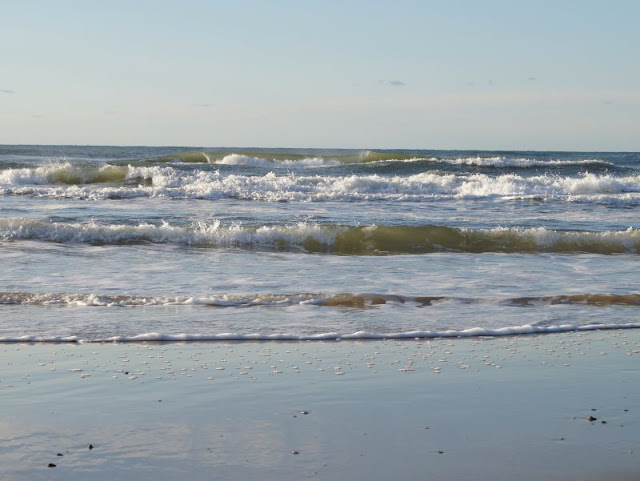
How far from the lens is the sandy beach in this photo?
13.2 feet

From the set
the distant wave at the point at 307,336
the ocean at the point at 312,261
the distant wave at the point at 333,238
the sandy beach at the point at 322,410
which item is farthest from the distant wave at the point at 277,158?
the sandy beach at the point at 322,410

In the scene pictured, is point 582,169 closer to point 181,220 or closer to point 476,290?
point 181,220

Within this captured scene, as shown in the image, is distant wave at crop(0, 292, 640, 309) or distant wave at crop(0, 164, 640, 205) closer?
distant wave at crop(0, 292, 640, 309)

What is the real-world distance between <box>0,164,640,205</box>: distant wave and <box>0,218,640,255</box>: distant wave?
7.49m

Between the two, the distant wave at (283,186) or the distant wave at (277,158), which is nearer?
the distant wave at (283,186)

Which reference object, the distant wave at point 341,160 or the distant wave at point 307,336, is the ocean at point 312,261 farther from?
the distant wave at point 341,160

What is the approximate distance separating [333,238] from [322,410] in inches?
368

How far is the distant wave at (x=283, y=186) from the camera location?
2270 centimetres

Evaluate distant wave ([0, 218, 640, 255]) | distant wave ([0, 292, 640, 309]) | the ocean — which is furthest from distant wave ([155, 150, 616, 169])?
distant wave ([0, 292, 640, 309])

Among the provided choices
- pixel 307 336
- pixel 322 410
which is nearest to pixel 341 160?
pixel 307 336

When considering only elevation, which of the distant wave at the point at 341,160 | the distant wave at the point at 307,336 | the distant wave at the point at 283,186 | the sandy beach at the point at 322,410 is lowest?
the distant wave at the point at 307,336

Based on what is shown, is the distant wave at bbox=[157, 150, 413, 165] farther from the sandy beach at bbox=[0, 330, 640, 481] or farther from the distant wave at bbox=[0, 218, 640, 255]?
the sandy beach at bbox=[0, 330, 640, 481]

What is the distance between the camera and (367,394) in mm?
5273

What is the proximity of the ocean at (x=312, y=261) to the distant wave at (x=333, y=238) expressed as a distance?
36 millimetres
